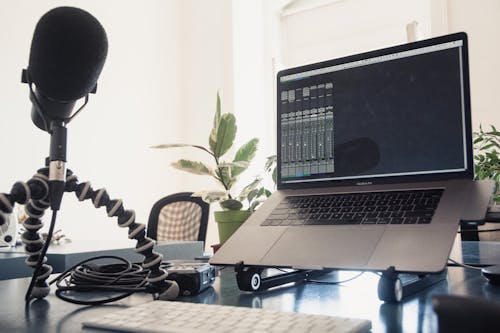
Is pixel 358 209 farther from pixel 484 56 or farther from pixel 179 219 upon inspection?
pixel 484 56

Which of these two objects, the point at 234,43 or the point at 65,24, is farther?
the point at 234,43

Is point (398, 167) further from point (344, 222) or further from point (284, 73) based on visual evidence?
point (284, 73)

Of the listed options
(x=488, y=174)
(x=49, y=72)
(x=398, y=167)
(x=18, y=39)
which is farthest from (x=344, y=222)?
(x=18, y=39)

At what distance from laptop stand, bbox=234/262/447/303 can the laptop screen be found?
0.67 feet

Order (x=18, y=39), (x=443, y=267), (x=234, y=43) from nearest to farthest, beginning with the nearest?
(x=443, y=267) → (x=18, y=39) → (x=234, y=43)

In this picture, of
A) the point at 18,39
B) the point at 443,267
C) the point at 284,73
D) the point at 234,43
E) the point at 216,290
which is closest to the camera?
the point at 443,267

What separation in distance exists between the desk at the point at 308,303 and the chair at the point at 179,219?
162cm

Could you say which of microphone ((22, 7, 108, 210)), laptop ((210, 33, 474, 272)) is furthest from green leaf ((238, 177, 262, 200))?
microphone ((22, 7, 108, 210))

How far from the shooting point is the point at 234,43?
3.92 metres

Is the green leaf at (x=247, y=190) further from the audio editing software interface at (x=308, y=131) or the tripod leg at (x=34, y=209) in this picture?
the tripod leg at (x=34, y=209)

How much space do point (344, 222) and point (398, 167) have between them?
0.56 ft

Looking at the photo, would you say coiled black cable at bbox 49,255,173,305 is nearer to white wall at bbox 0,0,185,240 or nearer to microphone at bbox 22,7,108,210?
microphone at bbox 22,7,108,210

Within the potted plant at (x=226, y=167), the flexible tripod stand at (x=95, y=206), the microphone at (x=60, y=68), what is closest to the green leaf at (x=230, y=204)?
the potted plant at (x=226, y=167)

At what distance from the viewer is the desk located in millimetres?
568
